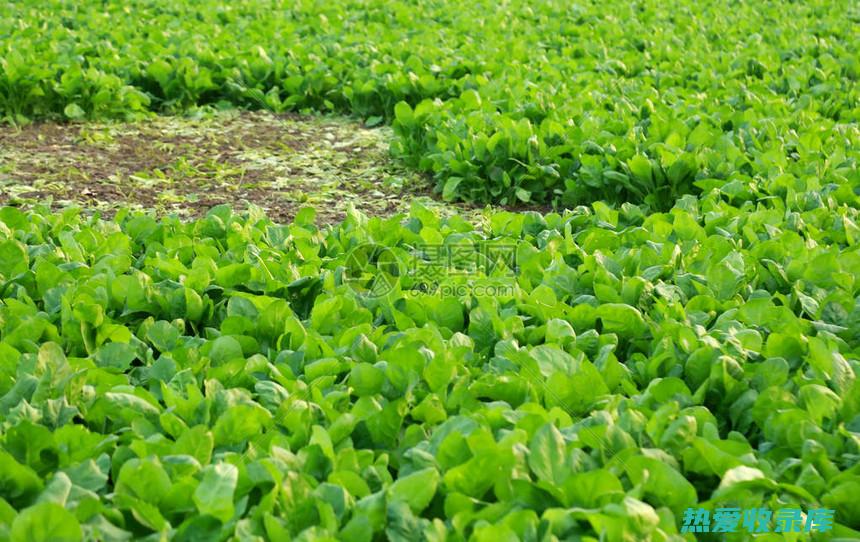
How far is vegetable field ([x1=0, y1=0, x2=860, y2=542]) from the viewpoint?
7.52ft

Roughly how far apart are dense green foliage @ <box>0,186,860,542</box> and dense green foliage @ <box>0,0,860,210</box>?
1.51 meters

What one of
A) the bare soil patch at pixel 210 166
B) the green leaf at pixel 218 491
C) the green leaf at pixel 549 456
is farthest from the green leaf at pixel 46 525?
the bare soil patch at pixel 210 166

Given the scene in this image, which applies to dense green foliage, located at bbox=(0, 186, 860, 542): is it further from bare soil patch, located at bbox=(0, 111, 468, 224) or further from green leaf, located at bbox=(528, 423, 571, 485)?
bare soil patch, located at bbox=(0, 111, 468, 224)

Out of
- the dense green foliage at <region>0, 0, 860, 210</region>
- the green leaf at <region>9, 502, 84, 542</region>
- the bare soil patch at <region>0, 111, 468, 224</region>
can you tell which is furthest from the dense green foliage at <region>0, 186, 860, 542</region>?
the bare soil patch at <region>0, 111, 468, 224</region>

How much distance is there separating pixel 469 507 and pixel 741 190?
122 inches

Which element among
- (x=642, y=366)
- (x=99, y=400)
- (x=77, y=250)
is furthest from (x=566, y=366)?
(x=77, y=250)

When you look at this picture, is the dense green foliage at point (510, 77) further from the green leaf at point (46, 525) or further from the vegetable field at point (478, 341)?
the green leaf at point (46, 525)

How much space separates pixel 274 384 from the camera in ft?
9.22

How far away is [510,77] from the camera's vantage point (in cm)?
734

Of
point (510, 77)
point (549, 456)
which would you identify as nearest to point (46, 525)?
point (549, 456)

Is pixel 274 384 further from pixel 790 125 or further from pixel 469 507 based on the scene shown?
pixel 790 125

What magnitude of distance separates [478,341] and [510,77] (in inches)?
175

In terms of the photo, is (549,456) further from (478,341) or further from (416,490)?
(478,341)

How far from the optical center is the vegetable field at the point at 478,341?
229cm
